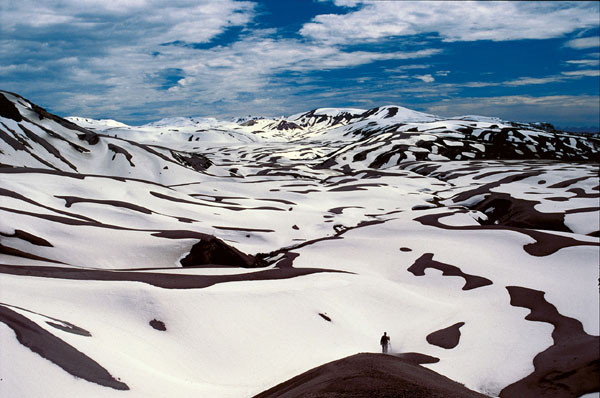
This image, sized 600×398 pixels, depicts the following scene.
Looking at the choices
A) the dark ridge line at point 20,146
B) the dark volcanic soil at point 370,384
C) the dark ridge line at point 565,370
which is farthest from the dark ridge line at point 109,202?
the dark ridge line at point 20,146

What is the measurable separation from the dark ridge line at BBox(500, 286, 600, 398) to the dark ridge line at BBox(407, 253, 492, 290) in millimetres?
7148

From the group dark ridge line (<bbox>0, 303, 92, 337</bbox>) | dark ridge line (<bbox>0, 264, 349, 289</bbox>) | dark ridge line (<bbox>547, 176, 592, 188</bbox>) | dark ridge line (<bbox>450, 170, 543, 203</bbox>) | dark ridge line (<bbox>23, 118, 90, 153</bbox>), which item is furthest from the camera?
dark ridge line (<bbox>23, 118, 90, 153</bbox>)

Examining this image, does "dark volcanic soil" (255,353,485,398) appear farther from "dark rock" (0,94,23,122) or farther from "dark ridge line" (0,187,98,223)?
"dark rock" (0,94,23,122)

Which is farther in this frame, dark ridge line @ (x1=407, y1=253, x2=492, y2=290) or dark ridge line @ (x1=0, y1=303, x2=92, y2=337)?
dark ridge line @ (x1=407, y1=253, x2=492, y2=290)

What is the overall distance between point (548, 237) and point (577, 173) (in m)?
44.8

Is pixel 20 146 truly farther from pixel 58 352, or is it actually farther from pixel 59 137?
pixel 58 352

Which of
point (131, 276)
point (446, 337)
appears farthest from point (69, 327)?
point (446, 337)

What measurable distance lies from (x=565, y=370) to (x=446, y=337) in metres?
5.77

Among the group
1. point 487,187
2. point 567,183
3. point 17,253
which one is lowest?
point 487,187

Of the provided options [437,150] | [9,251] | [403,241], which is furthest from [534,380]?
[437,150]

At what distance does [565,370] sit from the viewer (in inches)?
615

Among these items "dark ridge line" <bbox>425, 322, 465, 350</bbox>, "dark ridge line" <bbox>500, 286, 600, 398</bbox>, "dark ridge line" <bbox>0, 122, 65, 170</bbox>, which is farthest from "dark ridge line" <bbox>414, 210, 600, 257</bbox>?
"dark ridge line" <bbox>0, 122, 65, 170</bbox>

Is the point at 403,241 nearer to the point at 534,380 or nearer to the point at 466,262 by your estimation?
the point at 466,262

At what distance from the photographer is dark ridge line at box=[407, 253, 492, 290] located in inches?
1089
